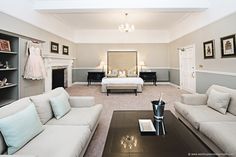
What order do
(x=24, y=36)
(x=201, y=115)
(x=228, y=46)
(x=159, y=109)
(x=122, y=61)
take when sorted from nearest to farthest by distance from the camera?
(x=159, y=109)
(x=201, y=115)
(x=228, y=46)
(x=24, y=36)
(x=122, y=61)

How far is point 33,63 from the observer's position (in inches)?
184

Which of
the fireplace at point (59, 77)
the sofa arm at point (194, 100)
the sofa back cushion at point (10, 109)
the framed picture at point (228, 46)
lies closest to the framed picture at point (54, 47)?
the fireplace at point (59, 77)

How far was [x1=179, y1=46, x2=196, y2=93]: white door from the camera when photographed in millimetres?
6605

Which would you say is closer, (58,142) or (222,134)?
(58,142)

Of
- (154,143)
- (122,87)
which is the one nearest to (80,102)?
(154,143)

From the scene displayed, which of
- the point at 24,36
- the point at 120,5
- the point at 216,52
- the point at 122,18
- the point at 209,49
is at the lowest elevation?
the point at 216,52

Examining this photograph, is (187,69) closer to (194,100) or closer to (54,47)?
(194,100)

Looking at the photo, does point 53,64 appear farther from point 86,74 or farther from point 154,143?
point 154,143

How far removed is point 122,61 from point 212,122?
300 inches

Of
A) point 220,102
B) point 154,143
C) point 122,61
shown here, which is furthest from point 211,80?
point 122,61

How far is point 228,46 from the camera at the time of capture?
4133 millimetres

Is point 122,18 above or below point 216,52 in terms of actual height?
above

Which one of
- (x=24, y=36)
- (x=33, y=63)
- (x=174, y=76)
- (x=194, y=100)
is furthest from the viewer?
(x=174, y=76)

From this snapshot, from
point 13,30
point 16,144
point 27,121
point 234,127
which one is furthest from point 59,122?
point 13,30
